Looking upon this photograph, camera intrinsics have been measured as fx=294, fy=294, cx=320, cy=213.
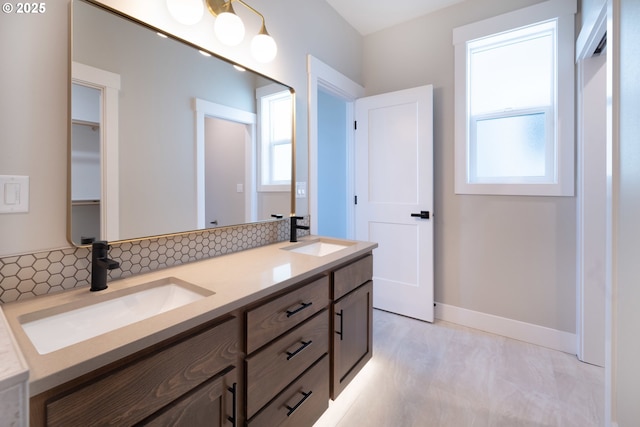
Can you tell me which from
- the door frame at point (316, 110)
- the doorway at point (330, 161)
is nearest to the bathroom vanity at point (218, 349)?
the door frame at point (316, 110)

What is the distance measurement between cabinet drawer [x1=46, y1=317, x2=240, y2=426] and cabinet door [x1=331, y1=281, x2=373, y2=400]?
2.24 feet

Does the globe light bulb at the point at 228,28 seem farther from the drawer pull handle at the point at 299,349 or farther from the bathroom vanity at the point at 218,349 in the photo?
the drawer pull handle at the point at 299,349

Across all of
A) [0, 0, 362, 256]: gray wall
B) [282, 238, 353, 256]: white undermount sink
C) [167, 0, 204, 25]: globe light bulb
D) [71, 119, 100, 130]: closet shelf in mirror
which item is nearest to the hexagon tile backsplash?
[0, 0, 362, 256]: gray wall

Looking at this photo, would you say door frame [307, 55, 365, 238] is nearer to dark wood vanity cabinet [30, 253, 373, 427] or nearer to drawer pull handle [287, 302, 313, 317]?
dark wood vanity cabinet [30, 253, 373, 427]

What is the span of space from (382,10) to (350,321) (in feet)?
8.43

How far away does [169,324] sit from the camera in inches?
29.3

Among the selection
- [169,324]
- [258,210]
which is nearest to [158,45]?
[258,210]

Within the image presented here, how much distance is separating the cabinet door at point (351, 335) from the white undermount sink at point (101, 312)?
2.39 feet

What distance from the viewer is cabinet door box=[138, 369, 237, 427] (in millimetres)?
757

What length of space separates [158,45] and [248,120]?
0.55m

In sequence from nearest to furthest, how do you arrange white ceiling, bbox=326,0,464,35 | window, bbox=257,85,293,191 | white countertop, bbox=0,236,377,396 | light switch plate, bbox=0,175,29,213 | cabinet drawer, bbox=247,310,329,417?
white countertop, bbox=0,236,377,396 < light switch plate, bbox=0,175,29,213 < cabinet drawer, bbox=247,310,329,417 < window, bbox=257,85,293,191 < white ceiling, bbox=326,0,464,35

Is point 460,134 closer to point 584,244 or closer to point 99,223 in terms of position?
point 584,244

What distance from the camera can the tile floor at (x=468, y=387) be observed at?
152 centimetres

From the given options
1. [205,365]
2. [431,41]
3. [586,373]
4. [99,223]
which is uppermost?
[431,41]
